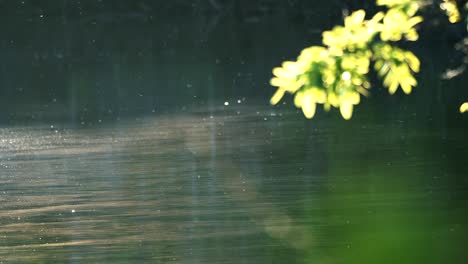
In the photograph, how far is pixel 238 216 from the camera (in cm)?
1077

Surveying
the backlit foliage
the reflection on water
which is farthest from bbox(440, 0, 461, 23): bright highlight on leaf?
the reflection on water

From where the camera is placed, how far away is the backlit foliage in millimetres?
4254

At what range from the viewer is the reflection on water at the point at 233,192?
9547 mm

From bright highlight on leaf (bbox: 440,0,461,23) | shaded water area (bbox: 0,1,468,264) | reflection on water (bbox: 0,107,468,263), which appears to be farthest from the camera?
shaded water area (bbox: 0,1,468,264)

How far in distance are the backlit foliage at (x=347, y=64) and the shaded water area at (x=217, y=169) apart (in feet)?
15.5

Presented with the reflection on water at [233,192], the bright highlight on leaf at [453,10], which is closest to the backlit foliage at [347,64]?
the bright highlight on leaf at [453,10]

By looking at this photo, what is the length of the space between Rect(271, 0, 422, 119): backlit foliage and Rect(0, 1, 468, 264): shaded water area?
4.72 meters

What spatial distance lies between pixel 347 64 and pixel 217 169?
9.18 metres

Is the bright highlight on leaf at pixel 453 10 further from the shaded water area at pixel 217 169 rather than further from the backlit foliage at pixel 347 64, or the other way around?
the shaded water area at pixel 217 169

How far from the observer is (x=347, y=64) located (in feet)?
14.2

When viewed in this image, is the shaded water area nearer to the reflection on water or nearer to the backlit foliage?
the reflection on water

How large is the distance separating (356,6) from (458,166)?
90.9 feet

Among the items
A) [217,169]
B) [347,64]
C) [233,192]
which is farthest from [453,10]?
[217,169]

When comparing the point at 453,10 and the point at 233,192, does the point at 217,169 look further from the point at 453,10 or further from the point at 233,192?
the point at 453,10
